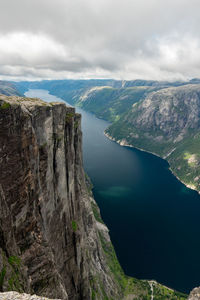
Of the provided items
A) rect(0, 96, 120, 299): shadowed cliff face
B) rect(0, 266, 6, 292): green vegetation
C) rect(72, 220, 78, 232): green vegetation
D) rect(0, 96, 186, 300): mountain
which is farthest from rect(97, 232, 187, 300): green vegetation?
rect(0, 266, 6, 292): green vegetation

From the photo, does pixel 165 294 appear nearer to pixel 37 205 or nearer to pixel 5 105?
pixel 37 205

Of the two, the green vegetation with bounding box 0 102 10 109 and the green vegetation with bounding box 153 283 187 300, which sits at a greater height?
the green vegetation with bounding box 0 102 10 109

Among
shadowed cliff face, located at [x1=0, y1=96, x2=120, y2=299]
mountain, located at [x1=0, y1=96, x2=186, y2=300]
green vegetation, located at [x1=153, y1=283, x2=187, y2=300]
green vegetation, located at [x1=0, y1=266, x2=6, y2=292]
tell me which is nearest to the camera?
green vegetation, located at [x1=0, y1=266, x2=6, y2=292]

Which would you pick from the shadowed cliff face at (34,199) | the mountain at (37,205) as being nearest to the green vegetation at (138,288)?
the mountain at (37,205)

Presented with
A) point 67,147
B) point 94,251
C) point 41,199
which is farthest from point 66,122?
point 94,251

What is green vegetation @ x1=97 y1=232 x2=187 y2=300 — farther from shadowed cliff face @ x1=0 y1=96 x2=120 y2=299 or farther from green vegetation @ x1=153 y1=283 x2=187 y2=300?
shadowed cliff face @ x1=0 y1=96 x2=120 y2=299

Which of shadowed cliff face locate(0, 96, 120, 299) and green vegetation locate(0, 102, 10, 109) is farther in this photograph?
green vegetation locate(0, 102, 10, 109)

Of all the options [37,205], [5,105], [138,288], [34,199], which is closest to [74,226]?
[37,205]

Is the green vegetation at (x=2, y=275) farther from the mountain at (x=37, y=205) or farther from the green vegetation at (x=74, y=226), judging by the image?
the green vegetation at (x=74, y=226)
